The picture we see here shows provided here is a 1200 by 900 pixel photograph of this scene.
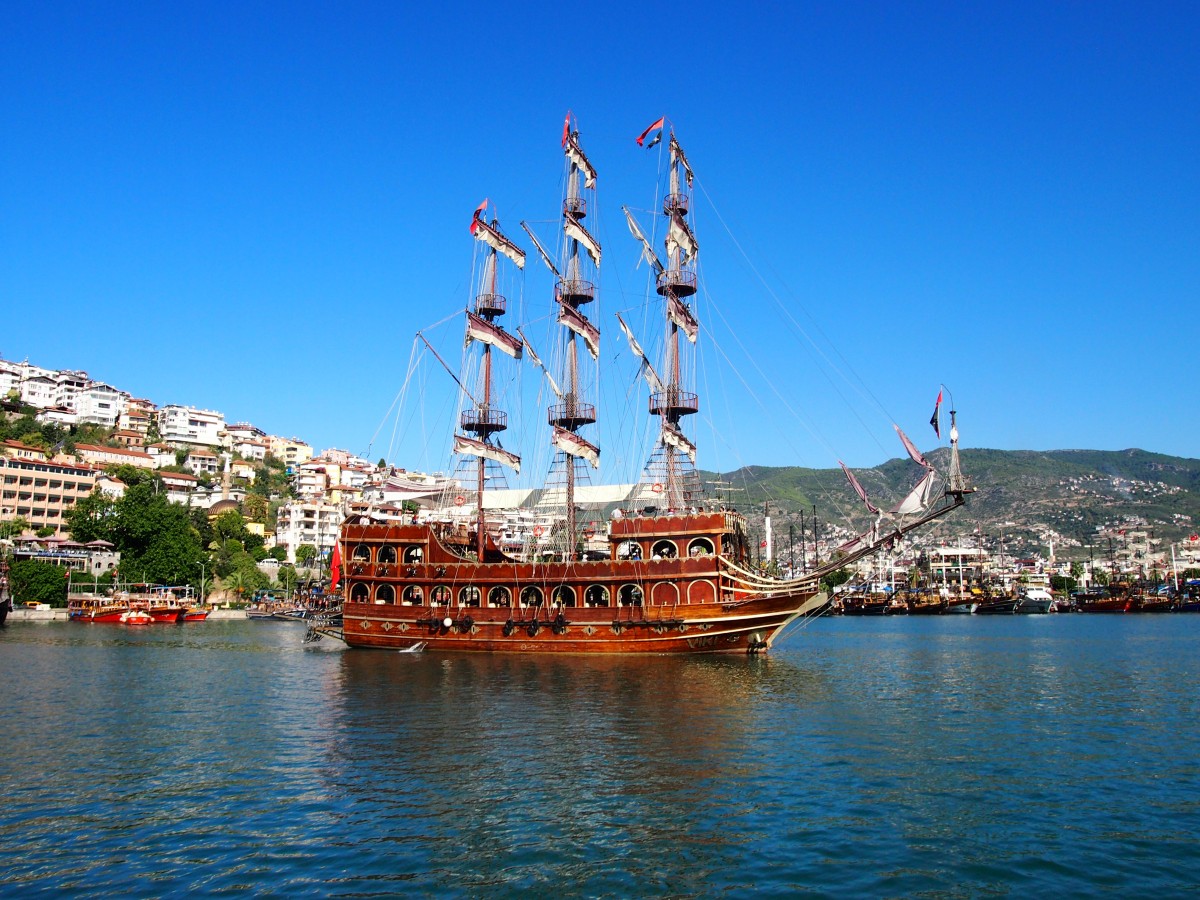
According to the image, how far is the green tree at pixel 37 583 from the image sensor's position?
270ft

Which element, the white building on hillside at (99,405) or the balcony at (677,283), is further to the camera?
the white building on hillside at (99,405)

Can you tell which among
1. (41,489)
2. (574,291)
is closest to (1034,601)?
(574,291)

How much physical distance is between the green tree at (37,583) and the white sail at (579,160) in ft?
218

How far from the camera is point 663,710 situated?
86.2 feet

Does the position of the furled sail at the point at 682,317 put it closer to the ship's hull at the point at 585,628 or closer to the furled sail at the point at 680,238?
the furled sail at the point at 680,238

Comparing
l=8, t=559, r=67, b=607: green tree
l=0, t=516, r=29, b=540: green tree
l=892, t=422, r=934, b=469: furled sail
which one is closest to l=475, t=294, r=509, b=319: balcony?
l=892, t=422, r=934, b=469: furled sail

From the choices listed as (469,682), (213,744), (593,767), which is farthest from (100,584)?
(593,767)

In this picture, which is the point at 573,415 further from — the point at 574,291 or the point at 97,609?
the point at 97,609

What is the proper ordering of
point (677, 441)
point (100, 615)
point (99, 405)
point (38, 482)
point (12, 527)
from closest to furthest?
1. point (677, 441)
2. point (100, 615)
3. point (12, 527)
4. point (38, 482)
5. point (99, 405)

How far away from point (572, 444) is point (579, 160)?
56.5 feet

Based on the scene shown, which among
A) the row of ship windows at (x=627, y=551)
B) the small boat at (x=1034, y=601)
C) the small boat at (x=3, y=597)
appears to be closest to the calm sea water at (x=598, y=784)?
the row of ship windows at (x=627, y=551)

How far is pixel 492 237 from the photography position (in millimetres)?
49969

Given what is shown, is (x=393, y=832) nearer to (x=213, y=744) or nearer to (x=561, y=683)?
(x=213, y=744)

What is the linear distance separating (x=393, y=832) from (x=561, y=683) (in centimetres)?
1732
